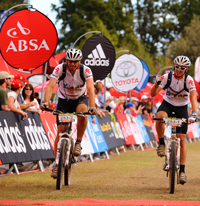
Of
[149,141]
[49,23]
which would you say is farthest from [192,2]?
[49,23]

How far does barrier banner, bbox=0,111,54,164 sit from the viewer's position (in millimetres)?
9617

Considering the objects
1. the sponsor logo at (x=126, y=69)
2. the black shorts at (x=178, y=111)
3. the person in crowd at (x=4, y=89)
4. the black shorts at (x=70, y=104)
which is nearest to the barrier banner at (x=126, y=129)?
the sponsor logo at (x=126, y=69)

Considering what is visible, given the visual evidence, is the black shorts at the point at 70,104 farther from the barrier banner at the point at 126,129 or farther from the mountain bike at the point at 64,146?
the barrier banner at the point at 126,129

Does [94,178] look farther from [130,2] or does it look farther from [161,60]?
[130,2]

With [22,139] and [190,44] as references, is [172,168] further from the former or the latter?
[190,44]

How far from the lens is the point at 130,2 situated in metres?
72.6

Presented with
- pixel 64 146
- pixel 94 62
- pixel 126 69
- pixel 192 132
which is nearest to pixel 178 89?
pixel 64 146

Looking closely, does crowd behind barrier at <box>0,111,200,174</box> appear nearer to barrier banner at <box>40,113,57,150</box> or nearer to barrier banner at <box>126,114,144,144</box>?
barrier banner at <box>40,113,57,150</box>

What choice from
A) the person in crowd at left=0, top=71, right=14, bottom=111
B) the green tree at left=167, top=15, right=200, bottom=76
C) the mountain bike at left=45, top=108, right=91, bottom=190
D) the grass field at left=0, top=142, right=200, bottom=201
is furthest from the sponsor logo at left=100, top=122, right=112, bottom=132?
the green tree at left=167, top=15, right=200, bottom=76

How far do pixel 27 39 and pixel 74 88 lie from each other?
3.92m

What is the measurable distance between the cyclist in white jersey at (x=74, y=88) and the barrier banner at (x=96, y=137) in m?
5.42

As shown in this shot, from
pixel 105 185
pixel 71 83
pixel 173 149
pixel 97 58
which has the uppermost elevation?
pixel 97 58

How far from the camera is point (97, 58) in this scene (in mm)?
15695

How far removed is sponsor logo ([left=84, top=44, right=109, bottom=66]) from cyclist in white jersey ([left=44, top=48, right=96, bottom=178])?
274 inches
